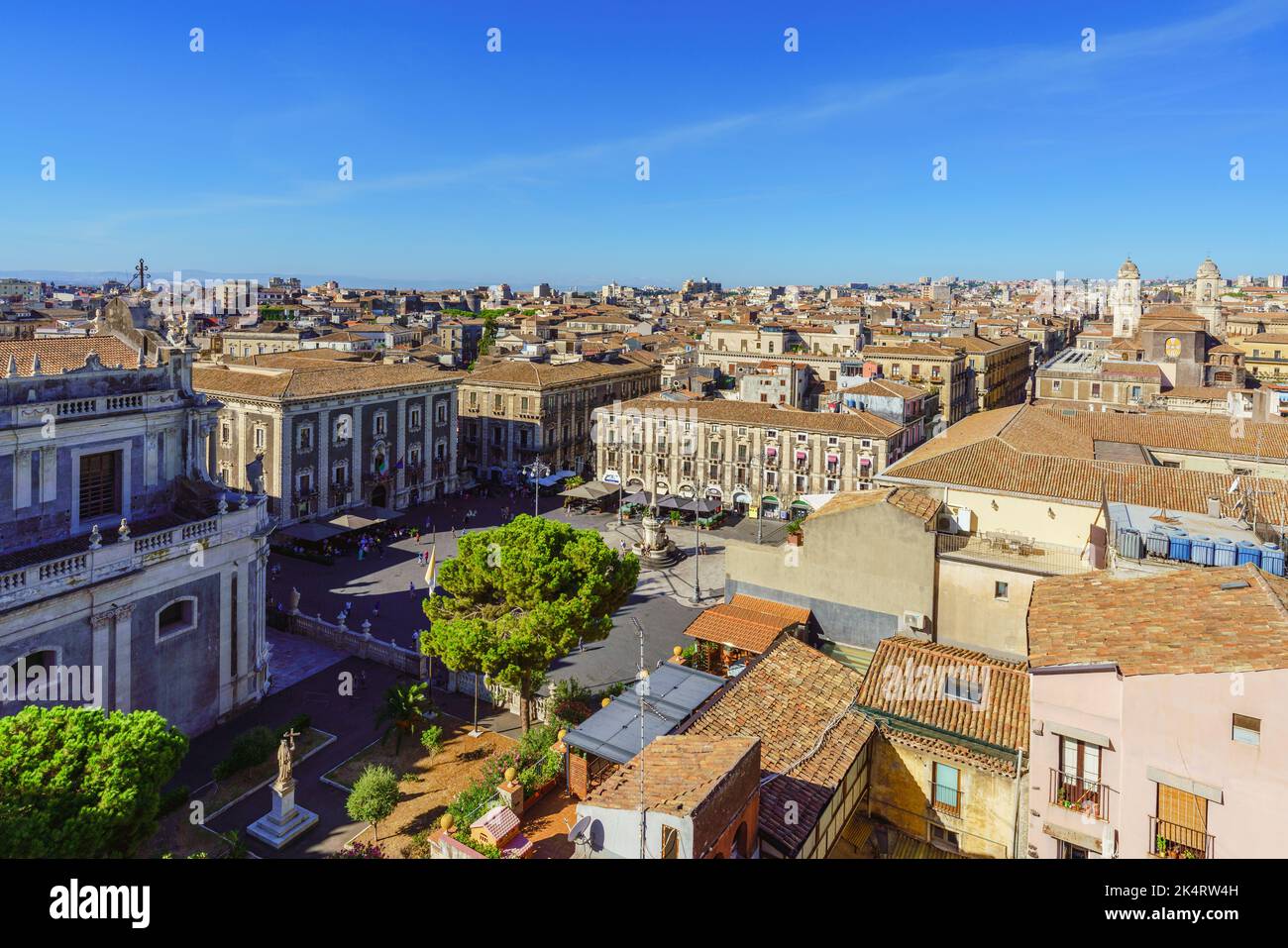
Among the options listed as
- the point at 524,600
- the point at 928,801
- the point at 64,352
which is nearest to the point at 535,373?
the point at 64,352

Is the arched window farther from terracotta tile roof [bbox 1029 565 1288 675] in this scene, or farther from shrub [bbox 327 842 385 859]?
terracotta tile roof [bbox 1029 565 1288 675]

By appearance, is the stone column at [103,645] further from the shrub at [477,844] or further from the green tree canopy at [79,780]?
the shrub at [477,844]

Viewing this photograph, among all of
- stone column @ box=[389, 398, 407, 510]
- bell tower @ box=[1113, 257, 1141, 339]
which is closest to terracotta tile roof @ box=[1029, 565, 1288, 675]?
stone column @ box=[389, 398, 407, 510]

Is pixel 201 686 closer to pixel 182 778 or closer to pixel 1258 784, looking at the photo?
pixel 182 778
